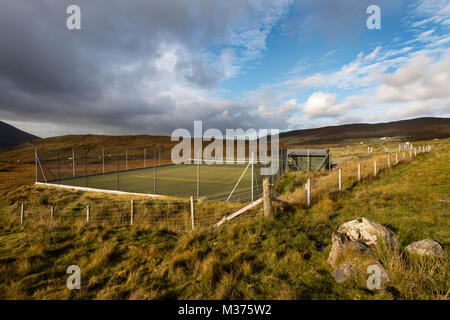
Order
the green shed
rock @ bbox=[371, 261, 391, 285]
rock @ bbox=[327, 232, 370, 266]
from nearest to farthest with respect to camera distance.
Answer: rock @ bbox=[371, 261, 391, 285] → rock @ bbox=[327, 232, 370, 266] → the green shed

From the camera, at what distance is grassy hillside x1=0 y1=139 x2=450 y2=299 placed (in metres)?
3.55

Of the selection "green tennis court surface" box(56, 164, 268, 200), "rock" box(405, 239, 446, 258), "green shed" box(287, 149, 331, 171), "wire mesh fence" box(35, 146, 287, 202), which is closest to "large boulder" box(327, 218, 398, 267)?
"rock" box(405, 239, 446, 258)

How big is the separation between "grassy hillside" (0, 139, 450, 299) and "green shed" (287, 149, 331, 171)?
13.6m

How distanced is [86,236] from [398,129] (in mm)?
187812

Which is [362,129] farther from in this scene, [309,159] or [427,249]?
[427,249]

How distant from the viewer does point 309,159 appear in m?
23.0

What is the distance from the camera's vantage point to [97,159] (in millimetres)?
49656

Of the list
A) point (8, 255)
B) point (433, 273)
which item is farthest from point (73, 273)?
point (433, 273)

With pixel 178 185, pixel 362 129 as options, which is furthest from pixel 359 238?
pixel 362 129

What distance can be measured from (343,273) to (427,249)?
182 centimetres

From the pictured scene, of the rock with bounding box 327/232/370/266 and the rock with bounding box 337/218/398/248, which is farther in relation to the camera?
the rock with bounding box 337/218/398/248

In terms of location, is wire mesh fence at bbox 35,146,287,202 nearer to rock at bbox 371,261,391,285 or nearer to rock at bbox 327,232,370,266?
rock at bbox 327,232,370,266

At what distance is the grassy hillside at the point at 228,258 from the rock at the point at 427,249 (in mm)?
161
